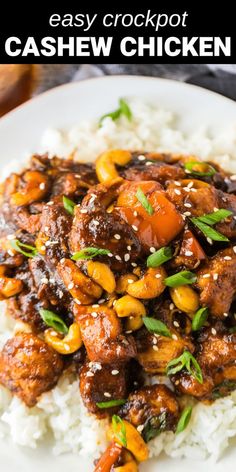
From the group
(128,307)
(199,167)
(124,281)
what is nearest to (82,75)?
(199,167)

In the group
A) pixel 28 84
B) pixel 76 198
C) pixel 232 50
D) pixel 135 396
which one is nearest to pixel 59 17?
pixel 28 84

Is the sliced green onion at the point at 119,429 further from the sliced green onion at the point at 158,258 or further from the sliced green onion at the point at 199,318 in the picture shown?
the sliced green onion at the point at 158,258

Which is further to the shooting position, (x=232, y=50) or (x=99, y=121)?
(x=232, y=50)

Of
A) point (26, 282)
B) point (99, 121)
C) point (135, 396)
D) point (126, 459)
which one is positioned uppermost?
point (99, 121)

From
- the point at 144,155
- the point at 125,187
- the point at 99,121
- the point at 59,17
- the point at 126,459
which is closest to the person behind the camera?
the point at 126,459

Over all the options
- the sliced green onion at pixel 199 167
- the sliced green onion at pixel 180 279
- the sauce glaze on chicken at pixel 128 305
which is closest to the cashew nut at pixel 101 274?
the sauce glaze on chicken at pixel 128 305

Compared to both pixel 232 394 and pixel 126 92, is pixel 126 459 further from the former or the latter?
pixel 126 92

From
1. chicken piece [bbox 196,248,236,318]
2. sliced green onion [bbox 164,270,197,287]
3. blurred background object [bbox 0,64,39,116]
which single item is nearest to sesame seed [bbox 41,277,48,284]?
sliced green onion [bbox 164,270,197,287]
